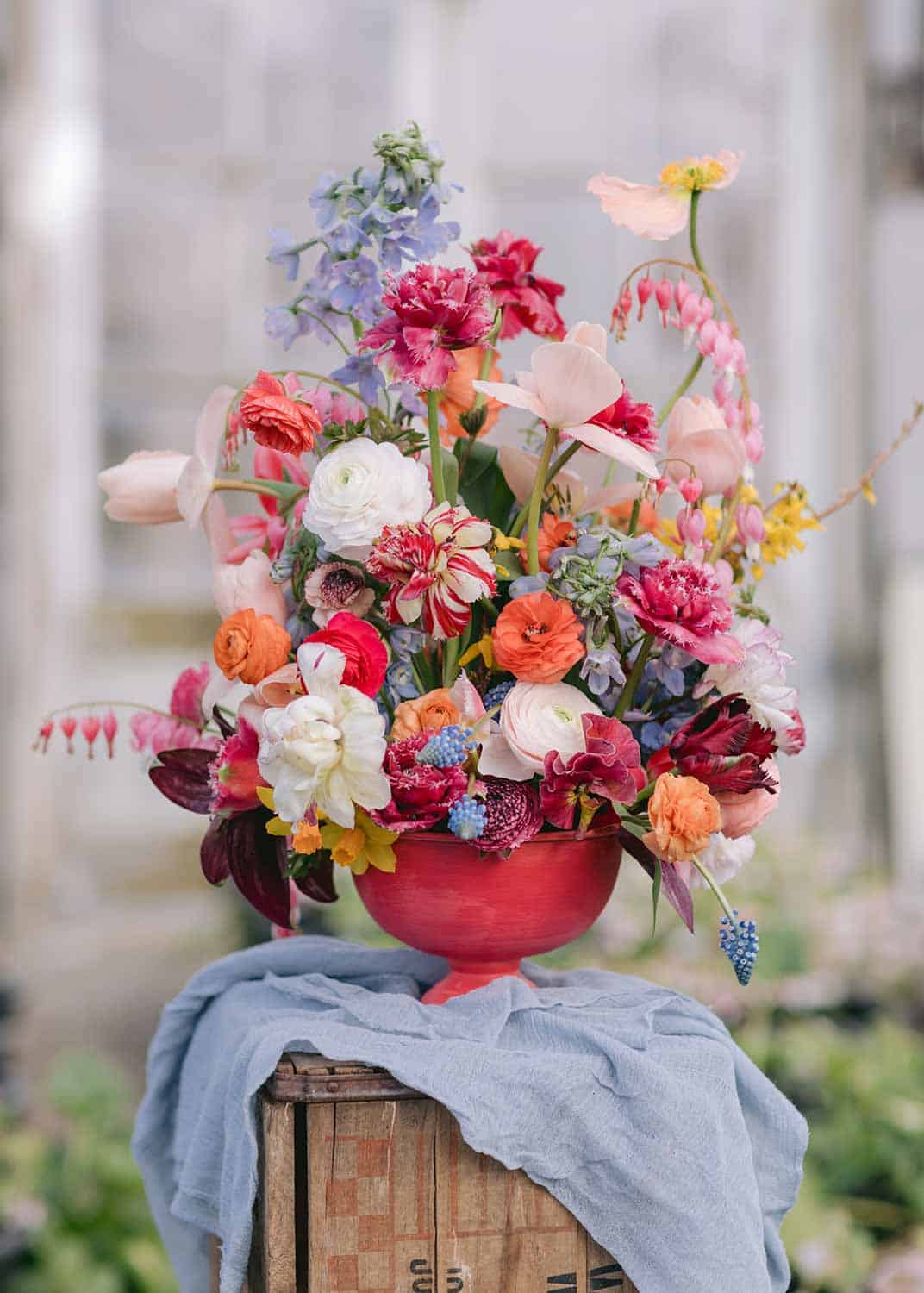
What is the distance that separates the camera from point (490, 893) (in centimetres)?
114

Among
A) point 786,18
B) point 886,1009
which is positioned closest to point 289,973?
point 886,1009

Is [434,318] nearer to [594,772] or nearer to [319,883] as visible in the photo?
[594,772]

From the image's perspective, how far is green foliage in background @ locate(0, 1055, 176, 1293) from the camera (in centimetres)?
212

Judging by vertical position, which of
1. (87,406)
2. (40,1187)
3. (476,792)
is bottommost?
(40,1187)

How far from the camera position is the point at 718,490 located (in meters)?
1.19

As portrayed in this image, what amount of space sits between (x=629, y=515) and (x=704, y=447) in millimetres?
117

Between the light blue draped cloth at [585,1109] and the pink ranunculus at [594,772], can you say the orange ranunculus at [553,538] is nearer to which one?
the pink ranunculus at [594,772]

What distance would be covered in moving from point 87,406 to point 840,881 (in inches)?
76.9

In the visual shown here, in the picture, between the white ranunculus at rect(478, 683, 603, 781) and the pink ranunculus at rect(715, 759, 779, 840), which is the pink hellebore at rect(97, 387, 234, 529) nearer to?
the white ranunculus at rect(478, 683, 603, 781)

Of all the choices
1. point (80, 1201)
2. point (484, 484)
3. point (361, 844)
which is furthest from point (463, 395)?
point (80, 1201)

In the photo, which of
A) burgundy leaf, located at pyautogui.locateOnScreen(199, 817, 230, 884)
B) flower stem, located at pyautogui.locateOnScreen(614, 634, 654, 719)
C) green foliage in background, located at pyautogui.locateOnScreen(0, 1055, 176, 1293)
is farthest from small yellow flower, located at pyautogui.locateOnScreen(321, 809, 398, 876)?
green foliage in background, located at pyautogui.locateOnScreen(0, 1055, 176, 1293)

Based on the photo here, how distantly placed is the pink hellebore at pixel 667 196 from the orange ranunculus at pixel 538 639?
0.33 meters

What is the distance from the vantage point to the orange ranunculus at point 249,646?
1.09 meters

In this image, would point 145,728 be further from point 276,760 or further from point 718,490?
point 718,490
